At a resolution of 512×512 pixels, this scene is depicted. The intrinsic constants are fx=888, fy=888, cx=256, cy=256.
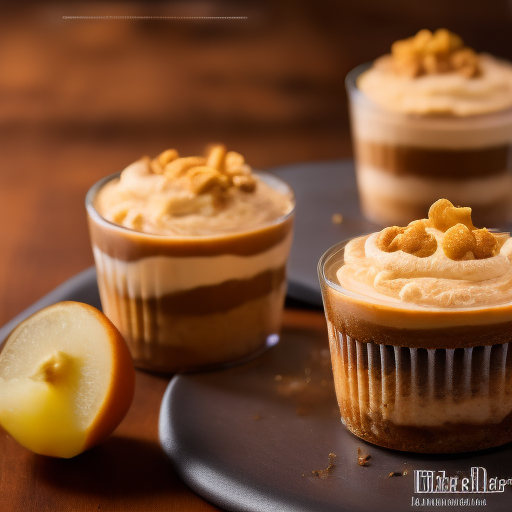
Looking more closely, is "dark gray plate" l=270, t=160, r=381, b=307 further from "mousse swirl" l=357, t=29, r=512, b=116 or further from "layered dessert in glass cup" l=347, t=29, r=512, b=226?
"mousse swirl" l=357, t=29, r=512, b=116

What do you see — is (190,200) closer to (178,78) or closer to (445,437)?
(445,437)

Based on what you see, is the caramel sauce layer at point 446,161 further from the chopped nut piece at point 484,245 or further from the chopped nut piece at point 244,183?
the chopped nut piece at point 484,245

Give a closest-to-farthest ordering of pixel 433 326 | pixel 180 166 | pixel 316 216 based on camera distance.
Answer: pixel 433 326 < pixel 180 166 < pixel 316 216

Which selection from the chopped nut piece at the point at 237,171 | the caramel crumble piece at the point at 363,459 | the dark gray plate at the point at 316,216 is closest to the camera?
the caramel crumble piece at the point at 363,459

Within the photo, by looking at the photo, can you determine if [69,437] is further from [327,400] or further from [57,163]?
[57,163]

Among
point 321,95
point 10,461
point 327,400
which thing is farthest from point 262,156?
point 10,461

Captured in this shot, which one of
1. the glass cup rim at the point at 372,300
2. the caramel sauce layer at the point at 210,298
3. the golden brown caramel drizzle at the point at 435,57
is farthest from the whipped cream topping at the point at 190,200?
the golden brown caramel drizzle at the point at 435,57

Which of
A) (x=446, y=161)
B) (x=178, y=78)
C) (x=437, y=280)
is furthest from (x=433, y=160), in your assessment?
(x=178, y=78)
